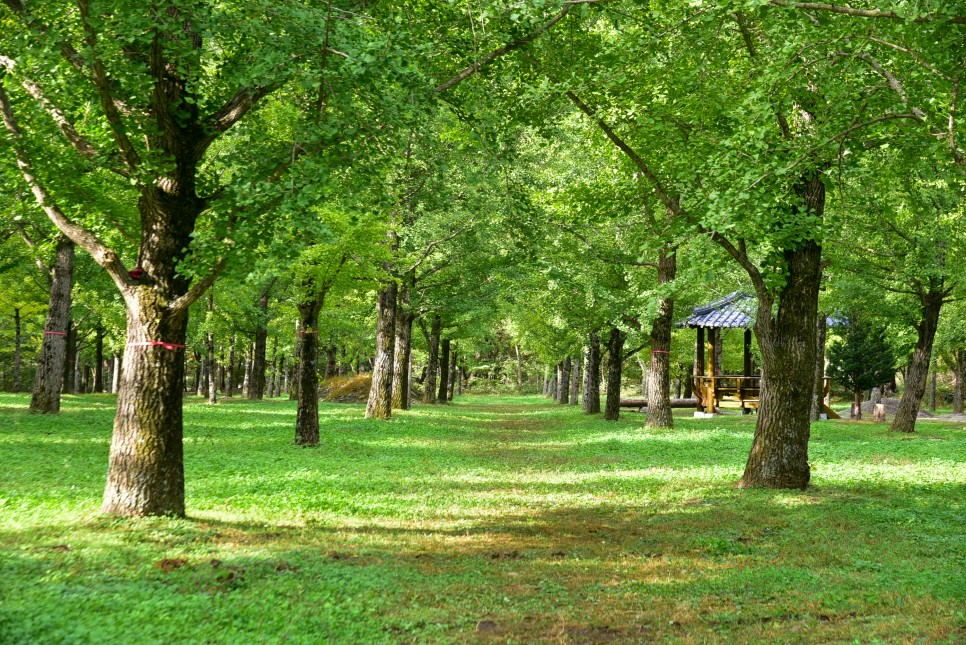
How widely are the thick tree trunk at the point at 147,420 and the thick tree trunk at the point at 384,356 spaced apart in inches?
612

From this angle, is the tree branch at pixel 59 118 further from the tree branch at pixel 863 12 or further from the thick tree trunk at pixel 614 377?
the thick tree trunk at pixel 614 377

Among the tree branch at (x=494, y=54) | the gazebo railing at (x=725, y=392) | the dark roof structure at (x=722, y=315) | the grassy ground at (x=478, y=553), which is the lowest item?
the grassy ground at (x=478, y=553)

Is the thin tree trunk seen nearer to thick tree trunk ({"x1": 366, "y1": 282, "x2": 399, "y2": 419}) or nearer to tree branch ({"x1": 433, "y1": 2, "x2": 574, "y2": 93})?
thick tree trunk ({"x1": 366, "y1": 282, "x2": 399, "y2": 419})

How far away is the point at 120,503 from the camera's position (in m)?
8.23

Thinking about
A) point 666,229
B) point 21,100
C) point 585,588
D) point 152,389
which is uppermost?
point 21,100

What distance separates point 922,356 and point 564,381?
27270mm

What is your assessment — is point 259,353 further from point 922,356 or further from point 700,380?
point 922,356

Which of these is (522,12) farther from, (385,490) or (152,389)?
(385,490)

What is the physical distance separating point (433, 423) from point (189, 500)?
15.4 m

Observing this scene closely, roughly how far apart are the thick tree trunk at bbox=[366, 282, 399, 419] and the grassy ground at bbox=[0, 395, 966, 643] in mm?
8995

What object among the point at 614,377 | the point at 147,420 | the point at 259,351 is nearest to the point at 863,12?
the point at 147,420

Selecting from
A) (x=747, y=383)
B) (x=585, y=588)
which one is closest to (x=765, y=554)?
(x=585, y=588)

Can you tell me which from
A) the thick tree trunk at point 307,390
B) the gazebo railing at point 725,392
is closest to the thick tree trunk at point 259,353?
the thick tree trunk at point 307,390

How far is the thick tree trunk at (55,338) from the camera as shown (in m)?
20.1
